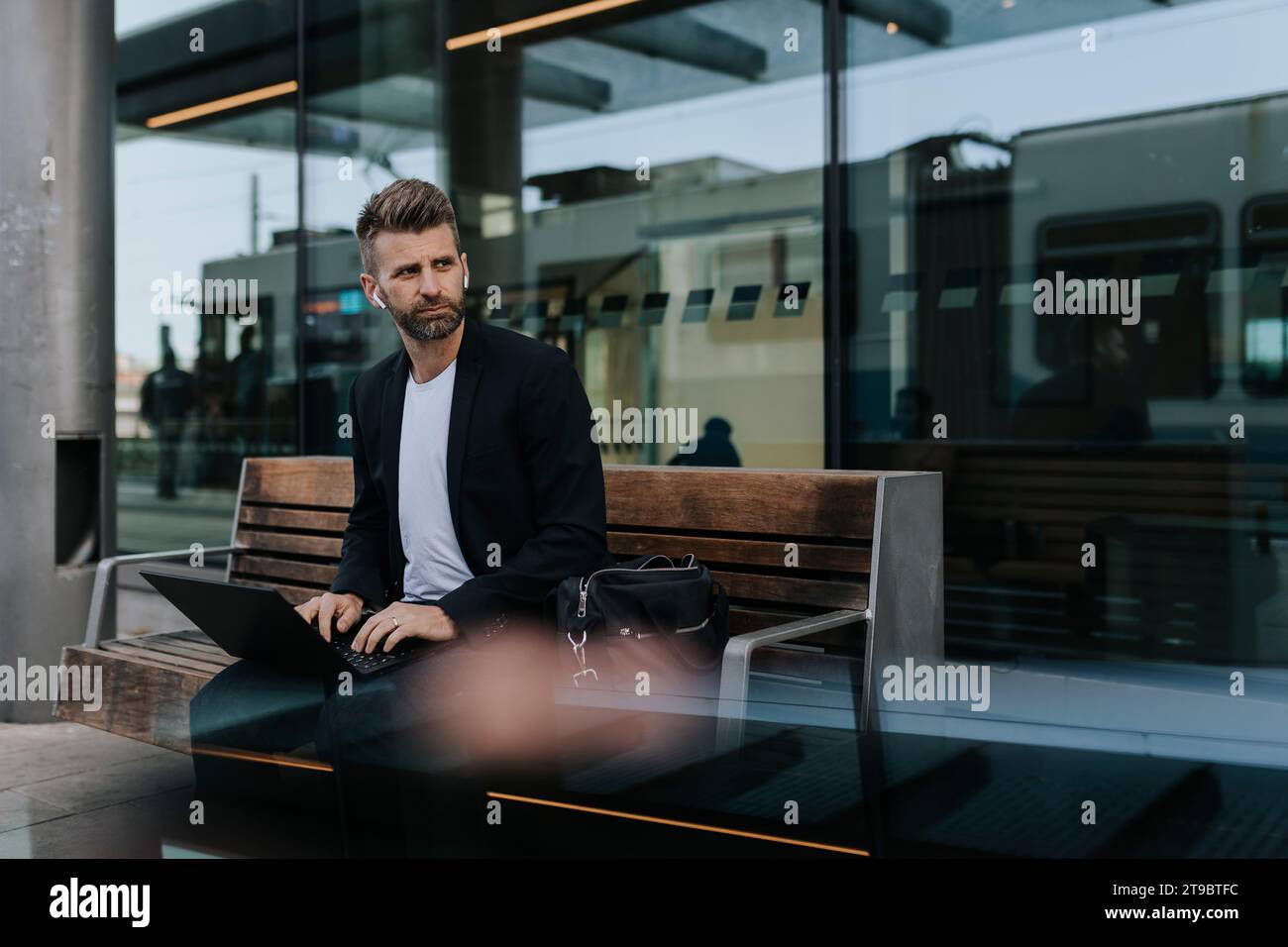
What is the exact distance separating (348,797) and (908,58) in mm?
4050

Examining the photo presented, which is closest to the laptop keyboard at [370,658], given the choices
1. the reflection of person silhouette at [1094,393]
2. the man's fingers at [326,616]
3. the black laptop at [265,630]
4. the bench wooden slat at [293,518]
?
the black laptop at [265,630]

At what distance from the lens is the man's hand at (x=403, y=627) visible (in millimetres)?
2699

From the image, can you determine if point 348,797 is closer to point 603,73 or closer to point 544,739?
point 544,739

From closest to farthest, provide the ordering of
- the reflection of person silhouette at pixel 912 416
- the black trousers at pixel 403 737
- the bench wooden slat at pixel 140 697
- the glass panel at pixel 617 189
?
the black trousers at pixel 403 737 → the bench wooden slat at pixel 140 697 → the reflection of person silhouette at pixel 912 416 → the glass panel at pixel 617 189

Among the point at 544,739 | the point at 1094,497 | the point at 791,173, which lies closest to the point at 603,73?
the point at 791,173

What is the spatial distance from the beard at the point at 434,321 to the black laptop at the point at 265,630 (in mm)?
762

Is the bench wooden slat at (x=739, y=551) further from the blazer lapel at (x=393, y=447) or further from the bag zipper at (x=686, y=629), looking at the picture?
the blazer lapel at (x=393, y=447)

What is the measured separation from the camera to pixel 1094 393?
16.1 ft

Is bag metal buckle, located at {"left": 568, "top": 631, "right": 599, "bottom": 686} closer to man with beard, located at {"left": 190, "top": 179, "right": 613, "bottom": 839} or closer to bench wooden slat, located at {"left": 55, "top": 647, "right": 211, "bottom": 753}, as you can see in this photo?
man with beard, located at {"left": 190, "top": 179, "right": 613, "bottom": 839}

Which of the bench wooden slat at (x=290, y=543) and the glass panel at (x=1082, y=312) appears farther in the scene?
the glass panel at (x=1082, y=312)

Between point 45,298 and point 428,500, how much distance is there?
265 cm

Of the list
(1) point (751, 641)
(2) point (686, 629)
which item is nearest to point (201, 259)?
(2) point (686, 629)

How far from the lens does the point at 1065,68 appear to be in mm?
4852

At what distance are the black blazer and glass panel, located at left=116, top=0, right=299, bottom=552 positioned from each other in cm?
420
